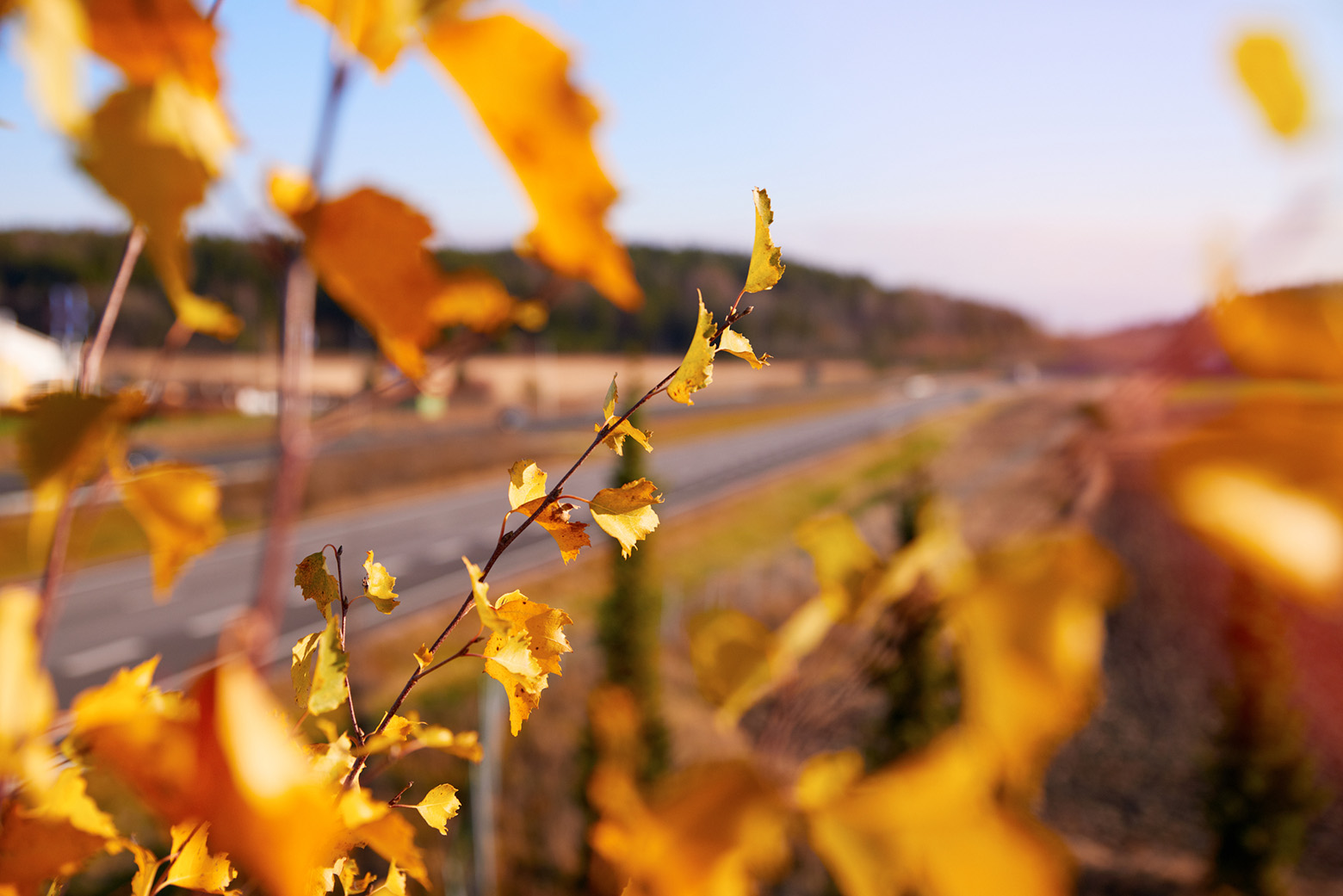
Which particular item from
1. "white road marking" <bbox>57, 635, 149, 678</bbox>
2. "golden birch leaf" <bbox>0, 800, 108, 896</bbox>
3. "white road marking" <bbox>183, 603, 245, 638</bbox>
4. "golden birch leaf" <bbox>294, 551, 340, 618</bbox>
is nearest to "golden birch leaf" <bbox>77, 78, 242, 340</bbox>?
"golden birch leaf" <bbox>294, 551, 340, 618</bbox>

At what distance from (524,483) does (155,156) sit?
0.15 metres

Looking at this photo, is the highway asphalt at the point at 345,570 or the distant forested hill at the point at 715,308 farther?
the highway asphalt at the point at 345,570

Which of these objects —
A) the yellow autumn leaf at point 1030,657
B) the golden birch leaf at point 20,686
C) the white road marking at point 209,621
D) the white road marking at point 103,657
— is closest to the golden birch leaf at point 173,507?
the golden birch leaf at point 20,686

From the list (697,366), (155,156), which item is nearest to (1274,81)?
(697,366)

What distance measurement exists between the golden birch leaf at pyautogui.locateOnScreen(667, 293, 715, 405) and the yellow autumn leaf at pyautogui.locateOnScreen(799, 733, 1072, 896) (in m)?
0.12

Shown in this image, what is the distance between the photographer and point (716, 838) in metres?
0.19

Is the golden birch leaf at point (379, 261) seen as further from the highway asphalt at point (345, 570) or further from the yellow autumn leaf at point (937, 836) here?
the highway asphalt at point (345, 570)

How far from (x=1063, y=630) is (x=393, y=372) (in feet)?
1.01

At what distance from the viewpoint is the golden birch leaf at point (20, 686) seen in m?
0.21

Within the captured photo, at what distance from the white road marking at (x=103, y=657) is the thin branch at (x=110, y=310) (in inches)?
278

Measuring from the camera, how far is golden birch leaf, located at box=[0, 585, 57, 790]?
214mm

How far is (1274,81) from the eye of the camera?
203 millimetres

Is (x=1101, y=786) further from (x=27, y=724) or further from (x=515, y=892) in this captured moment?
(x=27, y=724)

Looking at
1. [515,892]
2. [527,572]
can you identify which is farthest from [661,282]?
[527,572]
